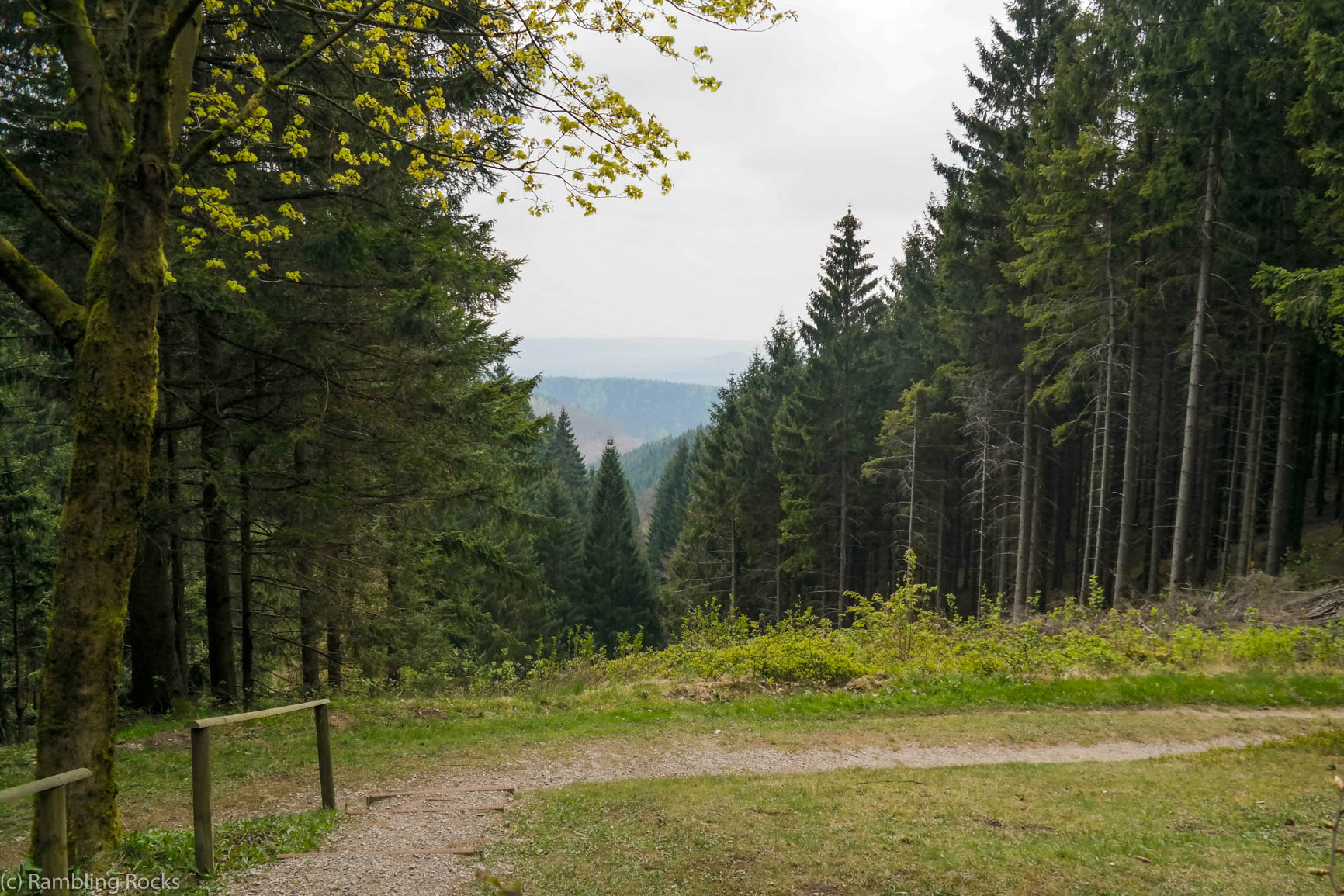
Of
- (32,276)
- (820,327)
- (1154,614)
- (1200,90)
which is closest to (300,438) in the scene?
(32,276)

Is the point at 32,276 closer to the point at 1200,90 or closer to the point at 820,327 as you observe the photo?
the point at 1200,90

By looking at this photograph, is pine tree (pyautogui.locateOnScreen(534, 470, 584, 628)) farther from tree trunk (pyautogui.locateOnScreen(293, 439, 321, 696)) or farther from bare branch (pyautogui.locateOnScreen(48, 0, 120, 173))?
bare branch (pyautogui.locateOnScreen(48, 0, 120, 173))

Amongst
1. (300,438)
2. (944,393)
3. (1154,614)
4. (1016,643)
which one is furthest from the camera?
(944,393)

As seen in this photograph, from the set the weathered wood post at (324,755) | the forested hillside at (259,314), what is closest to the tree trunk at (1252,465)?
the forested hillside at (259,314)

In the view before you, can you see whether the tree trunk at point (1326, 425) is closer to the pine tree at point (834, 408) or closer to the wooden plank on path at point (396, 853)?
the pine tree at point (834, 408)

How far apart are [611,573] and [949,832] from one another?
39.7 m

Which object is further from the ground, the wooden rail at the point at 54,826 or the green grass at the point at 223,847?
the wooden rail at the point at 54,826

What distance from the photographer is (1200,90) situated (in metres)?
15.5

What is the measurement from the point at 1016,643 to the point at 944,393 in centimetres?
1664

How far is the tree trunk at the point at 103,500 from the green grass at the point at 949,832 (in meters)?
2.65

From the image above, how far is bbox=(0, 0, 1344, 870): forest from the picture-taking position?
4.75 metres

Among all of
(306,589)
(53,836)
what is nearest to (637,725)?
(306,589)

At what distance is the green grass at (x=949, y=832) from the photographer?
15.0 feet

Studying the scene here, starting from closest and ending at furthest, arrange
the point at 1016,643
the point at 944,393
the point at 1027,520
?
the point at 1016,643 → the point at 1027,520 → the point at 944,393
